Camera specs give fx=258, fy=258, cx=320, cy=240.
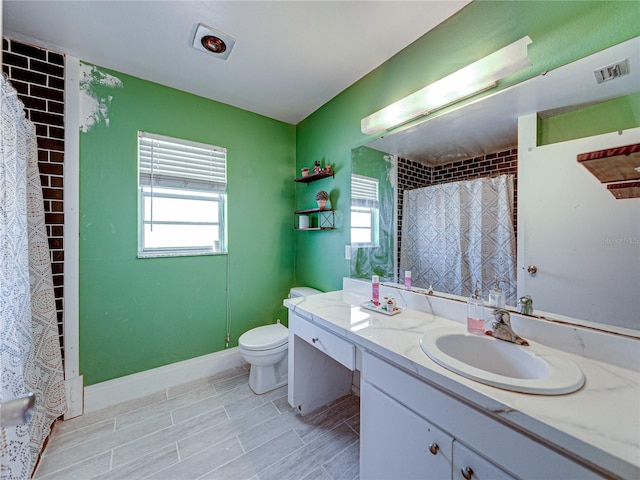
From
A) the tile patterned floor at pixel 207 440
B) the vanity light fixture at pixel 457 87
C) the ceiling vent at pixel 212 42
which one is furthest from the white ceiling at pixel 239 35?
the tile patterned floor at pixel 207 440

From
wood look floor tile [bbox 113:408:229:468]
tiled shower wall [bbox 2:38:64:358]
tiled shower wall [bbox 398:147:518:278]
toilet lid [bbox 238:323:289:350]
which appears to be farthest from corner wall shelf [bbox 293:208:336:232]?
tiled shower wall [bbox 2:38:64:358]

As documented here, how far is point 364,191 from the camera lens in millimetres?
1919

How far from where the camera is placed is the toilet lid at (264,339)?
6.21 feet

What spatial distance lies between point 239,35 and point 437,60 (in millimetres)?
1148

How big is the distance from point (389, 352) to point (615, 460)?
58 cm

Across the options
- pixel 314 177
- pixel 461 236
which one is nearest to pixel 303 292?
pixel 314 177

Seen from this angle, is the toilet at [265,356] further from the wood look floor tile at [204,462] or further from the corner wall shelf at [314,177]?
the corner wall shelf at [314,177]

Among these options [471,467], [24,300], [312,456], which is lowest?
[312,456]

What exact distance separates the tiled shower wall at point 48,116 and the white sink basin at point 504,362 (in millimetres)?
2228

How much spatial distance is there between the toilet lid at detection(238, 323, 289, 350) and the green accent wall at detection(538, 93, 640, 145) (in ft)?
6.30

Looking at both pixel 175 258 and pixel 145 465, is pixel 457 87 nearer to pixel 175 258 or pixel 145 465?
pixel 175 258

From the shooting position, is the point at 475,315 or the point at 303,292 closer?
the point at 475,315

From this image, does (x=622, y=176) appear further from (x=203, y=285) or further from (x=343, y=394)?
(x=203, y=285)

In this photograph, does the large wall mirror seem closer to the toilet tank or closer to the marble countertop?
the marble countertop
